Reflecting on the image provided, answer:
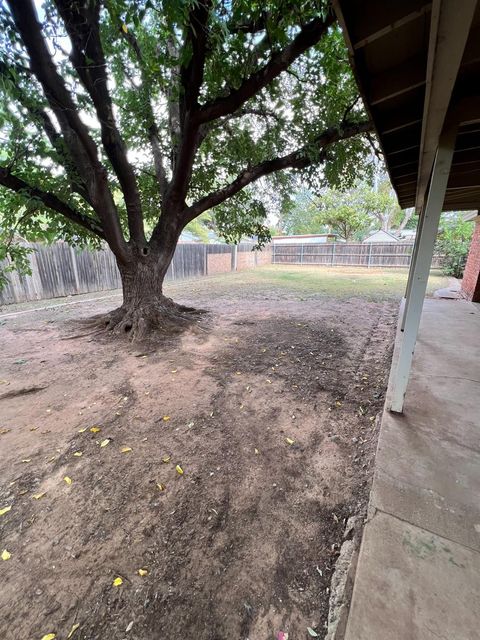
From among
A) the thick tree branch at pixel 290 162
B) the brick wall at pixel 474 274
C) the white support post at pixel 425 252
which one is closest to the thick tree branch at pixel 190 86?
the thick tree branch at pixel 290 162

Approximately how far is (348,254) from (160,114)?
52.9 feet

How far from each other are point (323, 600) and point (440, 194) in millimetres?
2637

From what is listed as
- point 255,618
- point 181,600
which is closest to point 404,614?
point 255,618

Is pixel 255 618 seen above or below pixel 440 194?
below

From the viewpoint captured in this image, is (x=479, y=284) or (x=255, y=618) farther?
(x=479, y=284)

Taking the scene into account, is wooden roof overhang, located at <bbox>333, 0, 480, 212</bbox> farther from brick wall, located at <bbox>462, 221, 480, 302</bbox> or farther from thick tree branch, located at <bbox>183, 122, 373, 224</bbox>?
brick wall, located at <bbox>462, 221, 480, 302</bbox>

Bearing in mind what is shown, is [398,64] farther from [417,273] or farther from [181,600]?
[181,600]

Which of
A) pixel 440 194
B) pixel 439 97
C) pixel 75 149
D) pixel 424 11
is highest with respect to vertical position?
pixel 75 149

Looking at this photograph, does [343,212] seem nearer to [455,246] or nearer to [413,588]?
[455,246]

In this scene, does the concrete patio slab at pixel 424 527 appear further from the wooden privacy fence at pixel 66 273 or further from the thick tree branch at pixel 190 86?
the wooden privacy fence at pixel 66 273

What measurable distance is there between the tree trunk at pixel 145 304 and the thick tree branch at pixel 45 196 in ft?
2.88

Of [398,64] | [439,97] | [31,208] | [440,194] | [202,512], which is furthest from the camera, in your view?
[31,208]

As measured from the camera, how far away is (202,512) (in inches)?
73.2

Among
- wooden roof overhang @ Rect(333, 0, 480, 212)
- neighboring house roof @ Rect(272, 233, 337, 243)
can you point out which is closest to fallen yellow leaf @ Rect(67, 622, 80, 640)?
wooden roof overhang @ Rect(333, 0, 480, 212)
